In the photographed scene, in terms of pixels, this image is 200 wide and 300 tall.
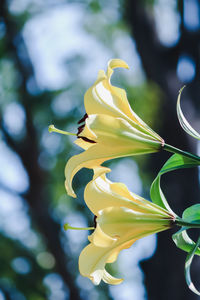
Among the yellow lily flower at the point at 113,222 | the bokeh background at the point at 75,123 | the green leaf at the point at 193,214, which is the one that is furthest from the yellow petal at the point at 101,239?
the bokeh background at the point at 75,123

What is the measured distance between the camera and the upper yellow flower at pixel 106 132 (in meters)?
0.56

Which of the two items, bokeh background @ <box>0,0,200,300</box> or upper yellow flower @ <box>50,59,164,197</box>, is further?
bokeh background @ <box>0,0,200,300</box>

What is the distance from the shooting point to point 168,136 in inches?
123

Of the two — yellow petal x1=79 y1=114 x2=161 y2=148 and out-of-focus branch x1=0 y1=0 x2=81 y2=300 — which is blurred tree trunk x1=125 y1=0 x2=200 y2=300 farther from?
yellow petal x1=79 y1=114 x2=161 y2=148

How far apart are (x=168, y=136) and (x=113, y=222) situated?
103 inches

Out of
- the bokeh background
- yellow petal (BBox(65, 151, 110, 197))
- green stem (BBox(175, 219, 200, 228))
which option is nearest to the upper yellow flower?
yellow petal (BBox(65, 151, 110, 197))

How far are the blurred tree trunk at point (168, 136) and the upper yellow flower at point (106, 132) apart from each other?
228 cm

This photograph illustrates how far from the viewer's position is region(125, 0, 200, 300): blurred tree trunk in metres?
2.87

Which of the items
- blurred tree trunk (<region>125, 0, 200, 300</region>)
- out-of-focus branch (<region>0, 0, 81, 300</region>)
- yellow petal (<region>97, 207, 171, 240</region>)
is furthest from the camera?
out-of-focus branch (<region>0, 0, 81, 300</region>)

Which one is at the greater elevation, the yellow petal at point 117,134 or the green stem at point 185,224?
the yellow petal at point 117,134

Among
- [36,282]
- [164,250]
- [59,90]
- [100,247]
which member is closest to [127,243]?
[100,247]

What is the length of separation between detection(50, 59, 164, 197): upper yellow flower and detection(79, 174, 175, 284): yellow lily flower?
0.13ft

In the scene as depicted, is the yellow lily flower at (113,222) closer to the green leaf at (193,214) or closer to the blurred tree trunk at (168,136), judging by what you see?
the green leaf at (193,214)

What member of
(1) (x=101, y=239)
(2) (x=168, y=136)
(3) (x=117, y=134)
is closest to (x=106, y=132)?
(3) (x=117, y=134)
